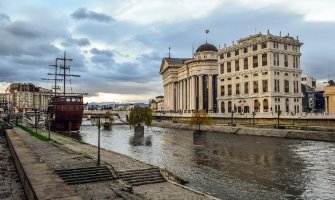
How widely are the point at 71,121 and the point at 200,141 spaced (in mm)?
41899

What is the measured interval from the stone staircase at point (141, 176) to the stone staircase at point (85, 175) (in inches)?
42.4

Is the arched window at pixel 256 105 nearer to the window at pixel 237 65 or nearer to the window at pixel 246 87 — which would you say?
the window at pixel 246 87

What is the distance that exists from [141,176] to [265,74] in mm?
82099

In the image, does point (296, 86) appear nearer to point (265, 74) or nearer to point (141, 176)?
point (265, 74)

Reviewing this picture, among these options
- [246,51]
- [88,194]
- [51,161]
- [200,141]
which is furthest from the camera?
[246,51]

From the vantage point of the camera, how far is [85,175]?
83.1ft

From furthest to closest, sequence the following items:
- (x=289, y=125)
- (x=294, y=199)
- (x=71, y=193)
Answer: (x=289, y=125) → (x=294, y=199) → (x=71, y=193)

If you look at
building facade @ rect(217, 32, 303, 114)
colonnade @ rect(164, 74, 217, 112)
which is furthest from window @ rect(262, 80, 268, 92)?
colonnade @ rect(164, 74, 217, 112)

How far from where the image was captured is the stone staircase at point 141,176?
2528cm

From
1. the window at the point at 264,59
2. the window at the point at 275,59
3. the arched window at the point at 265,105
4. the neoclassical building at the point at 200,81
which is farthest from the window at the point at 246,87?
the neoclassical building at the point at 200,81

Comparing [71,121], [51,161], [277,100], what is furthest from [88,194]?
[277,100]

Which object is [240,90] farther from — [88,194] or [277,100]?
[88,194]

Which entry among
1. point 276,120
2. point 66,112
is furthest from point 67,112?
point 276,120

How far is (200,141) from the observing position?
193ft
